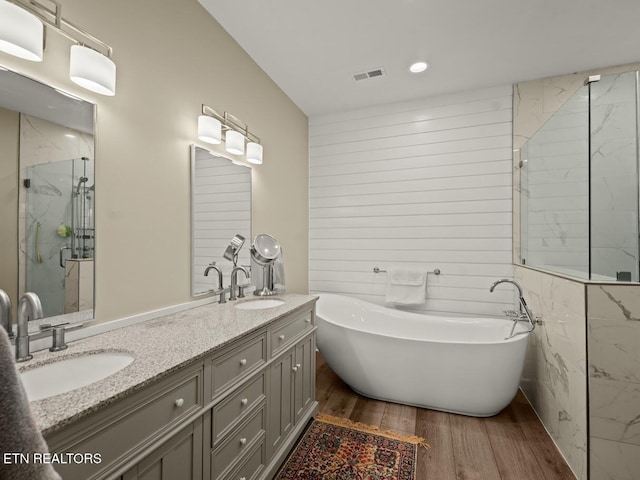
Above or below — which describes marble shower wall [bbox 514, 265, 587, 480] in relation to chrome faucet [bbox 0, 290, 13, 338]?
below

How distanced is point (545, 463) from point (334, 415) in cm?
130

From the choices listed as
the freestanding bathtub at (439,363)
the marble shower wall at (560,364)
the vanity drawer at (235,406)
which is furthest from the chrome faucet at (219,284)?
the marble shower wall at (560,364)

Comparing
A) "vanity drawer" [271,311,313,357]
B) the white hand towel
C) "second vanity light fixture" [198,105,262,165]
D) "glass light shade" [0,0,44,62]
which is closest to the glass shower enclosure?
the white hand towel

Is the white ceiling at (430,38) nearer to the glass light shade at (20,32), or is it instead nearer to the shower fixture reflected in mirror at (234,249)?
the glass light shade at (20,32)

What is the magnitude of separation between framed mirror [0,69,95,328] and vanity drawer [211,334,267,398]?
0.61 m

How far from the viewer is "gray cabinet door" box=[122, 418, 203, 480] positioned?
0.89 metres

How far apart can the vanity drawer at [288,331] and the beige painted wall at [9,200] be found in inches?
42.1

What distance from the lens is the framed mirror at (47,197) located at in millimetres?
1051

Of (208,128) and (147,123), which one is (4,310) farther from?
(208,128)

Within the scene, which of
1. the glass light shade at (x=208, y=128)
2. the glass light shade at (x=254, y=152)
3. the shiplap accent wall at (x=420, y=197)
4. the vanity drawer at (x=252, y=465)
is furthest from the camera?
the shiplap accent wall at (x=420, y=197)

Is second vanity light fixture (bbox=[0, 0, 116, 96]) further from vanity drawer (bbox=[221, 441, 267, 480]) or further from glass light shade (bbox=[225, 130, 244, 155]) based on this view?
vanity drawer (bbox=[221, 441, 267, 480])

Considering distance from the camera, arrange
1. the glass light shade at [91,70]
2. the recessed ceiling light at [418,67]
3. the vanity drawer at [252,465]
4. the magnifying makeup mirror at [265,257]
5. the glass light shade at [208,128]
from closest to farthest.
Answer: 1. the glass light shade at [91,70]
2. the vanity drawer at [252,465]
3. the glass light shade at [208,128]
4. the magnifying makeup mirror at [265,257]
5. the recessed ceiling light at [418,67]

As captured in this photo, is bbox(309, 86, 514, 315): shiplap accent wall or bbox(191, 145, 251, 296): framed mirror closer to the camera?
bbox(191, 145, 251, 296): framed mirror

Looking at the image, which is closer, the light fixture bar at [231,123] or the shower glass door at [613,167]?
the shower glass door at [613,167]
